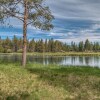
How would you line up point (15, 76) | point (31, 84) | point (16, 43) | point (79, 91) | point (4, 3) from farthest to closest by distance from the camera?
point (16, 43)
point (4, 3)
point (15, 76)
point (31, 84)
point (79, 91)

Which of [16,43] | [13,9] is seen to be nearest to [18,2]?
[13,9]

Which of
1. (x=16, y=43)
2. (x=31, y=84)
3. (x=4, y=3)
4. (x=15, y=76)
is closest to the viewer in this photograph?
(x=31, y=84)

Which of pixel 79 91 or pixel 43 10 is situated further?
pixel 43 10

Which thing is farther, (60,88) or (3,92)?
(60,88)

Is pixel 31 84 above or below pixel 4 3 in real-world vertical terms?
below

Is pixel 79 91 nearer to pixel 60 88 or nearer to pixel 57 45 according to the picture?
pixel 60 88

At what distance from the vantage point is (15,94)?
11805mm

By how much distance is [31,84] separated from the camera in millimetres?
14227

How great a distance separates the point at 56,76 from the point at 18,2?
10584mm

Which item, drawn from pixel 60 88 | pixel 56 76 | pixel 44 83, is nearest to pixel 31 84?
pixel 44 83

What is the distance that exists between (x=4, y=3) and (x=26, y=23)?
2.87 metres

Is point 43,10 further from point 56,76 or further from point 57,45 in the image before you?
point 57,45

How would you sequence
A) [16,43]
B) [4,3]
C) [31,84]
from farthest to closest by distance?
[16,43], [4,3], [31,84]

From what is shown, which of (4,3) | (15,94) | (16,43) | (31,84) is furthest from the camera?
(16,43)
